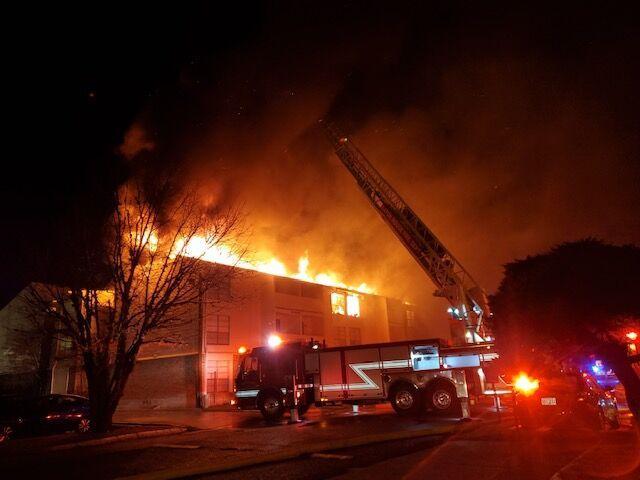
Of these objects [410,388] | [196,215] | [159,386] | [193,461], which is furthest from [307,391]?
[159,386]

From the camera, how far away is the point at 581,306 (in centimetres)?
1004

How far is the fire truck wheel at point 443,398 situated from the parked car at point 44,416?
35.1 feet

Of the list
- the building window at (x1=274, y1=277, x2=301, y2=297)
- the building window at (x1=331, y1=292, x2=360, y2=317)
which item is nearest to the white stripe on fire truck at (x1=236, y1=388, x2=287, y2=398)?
the building window at (x1=274, y1=277, x2=301, y2=297)

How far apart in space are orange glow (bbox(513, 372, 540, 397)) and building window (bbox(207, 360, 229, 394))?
19.1 metres

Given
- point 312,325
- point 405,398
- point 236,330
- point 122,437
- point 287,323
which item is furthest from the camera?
point 312,325

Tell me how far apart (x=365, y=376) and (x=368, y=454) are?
7.60 meters

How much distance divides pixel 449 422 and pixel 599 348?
13.1 feet

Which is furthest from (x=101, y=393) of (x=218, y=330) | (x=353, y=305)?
(x=353, y=305)

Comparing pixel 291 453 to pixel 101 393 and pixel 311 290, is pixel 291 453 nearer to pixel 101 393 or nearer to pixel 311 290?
pixel 101 393

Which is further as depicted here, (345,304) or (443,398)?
(345,304)

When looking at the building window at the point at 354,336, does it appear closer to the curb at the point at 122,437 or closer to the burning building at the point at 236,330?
the burning building at the point at 236,330

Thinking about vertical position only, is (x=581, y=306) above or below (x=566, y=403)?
above

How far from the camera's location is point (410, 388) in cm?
1434

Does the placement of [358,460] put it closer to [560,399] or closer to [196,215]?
[560,399]
